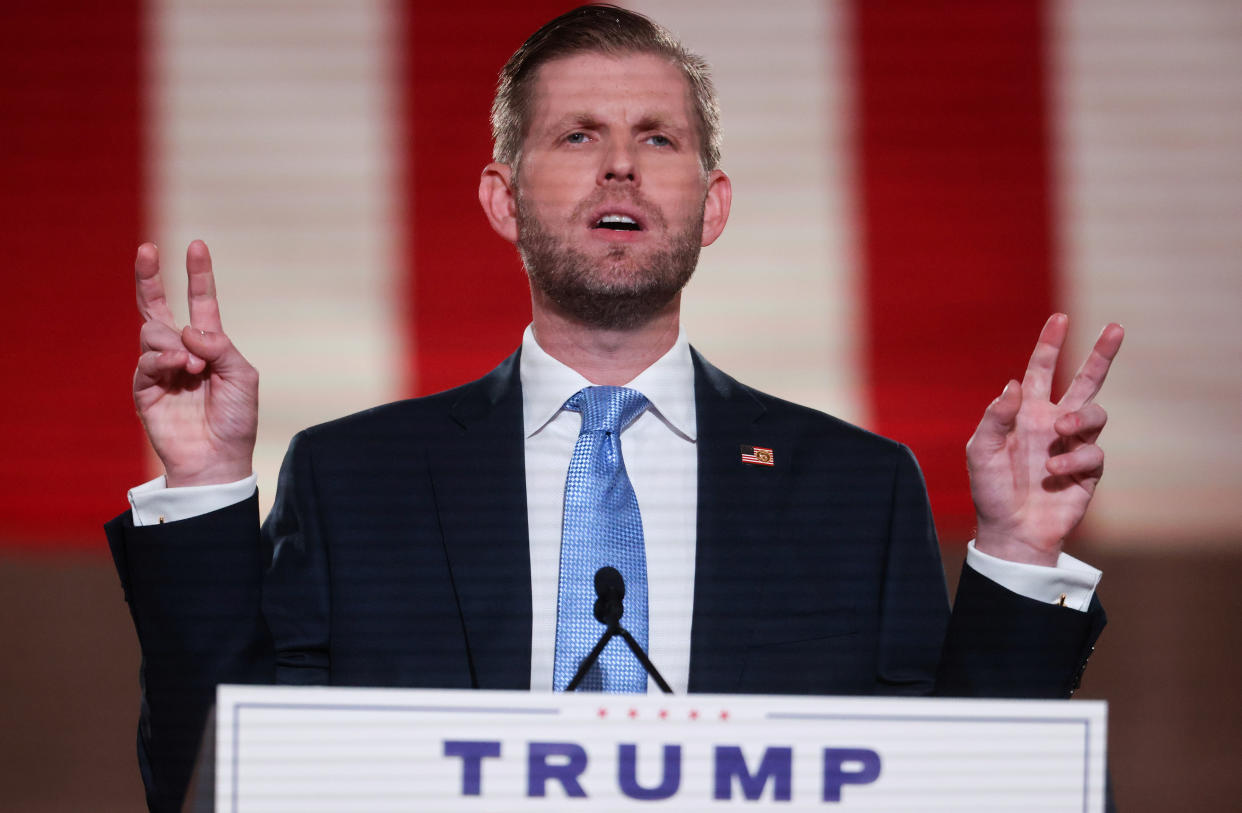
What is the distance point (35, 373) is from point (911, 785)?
159 centimetres

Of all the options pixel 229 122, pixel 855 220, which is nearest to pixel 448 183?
pixel 229 122

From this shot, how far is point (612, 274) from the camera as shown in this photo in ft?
4.33

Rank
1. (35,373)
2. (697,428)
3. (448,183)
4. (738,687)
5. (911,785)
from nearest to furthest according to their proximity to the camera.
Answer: (911,785) → (738,687) → (697,428) → (35,373) → (448,183)

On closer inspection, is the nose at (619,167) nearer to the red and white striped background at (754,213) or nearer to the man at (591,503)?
the man at (591,503)

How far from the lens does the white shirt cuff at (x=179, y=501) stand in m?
1.09

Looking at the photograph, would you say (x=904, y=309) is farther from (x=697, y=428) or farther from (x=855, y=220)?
(x=697, y=428)

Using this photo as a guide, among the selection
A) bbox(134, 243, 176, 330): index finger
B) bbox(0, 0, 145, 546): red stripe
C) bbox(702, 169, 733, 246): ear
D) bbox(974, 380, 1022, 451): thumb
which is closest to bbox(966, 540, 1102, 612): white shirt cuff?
bbox(974, 380, 1022, 451): thumb

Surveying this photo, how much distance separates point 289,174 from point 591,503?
1.02 metres

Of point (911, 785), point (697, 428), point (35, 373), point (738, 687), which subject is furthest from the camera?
point (35, 373)

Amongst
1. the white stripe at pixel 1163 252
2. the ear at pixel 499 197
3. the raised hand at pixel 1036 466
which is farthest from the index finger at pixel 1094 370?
the white stripe at pixel 1163 252

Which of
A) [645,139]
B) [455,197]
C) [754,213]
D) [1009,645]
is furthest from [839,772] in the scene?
[455,197]

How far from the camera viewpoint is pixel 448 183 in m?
2.05

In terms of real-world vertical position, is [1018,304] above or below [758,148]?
below

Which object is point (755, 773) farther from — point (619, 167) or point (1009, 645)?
point (619, 167)
